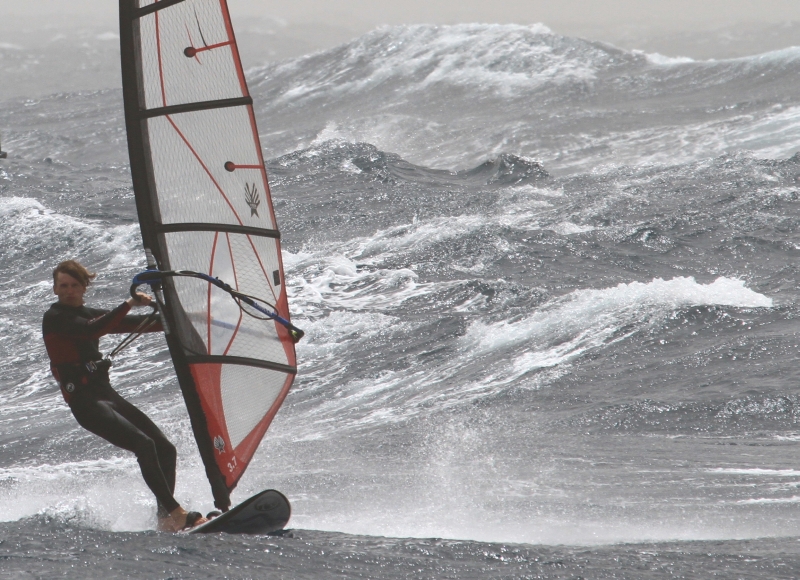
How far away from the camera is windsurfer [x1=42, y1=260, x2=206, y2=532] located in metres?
4.35

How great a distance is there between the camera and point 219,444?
443 centimetres

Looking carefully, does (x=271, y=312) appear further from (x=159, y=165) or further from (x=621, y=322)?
(x=621, y=322)

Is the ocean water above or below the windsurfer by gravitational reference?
below

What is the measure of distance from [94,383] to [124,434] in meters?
0.28

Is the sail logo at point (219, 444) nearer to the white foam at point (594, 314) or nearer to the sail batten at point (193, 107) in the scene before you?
the sail batten at point (193, 107)

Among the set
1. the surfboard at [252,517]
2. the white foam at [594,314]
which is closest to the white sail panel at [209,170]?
the surfboard at [252,517]

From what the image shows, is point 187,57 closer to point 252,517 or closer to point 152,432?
point 152,432

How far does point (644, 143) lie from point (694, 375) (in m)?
22.4

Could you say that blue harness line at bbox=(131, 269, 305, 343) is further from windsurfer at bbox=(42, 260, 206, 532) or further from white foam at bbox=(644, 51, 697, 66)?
white foam at bbox=(644, 51, 697, 66)

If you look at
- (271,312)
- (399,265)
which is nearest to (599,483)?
(271,312)

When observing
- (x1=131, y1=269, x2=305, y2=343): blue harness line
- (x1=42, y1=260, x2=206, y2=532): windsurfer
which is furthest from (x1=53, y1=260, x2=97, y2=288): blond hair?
(x1=131, y1=269, x2=305, y2=343): blue harness line

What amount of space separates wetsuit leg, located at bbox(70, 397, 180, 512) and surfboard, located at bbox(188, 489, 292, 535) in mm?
298

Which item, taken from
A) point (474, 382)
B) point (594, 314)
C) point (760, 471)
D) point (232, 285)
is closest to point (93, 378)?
point (232, 285)

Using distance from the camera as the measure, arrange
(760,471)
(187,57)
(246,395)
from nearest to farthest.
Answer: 1. (187,57)
2. (246,395)
3. (760,471)
